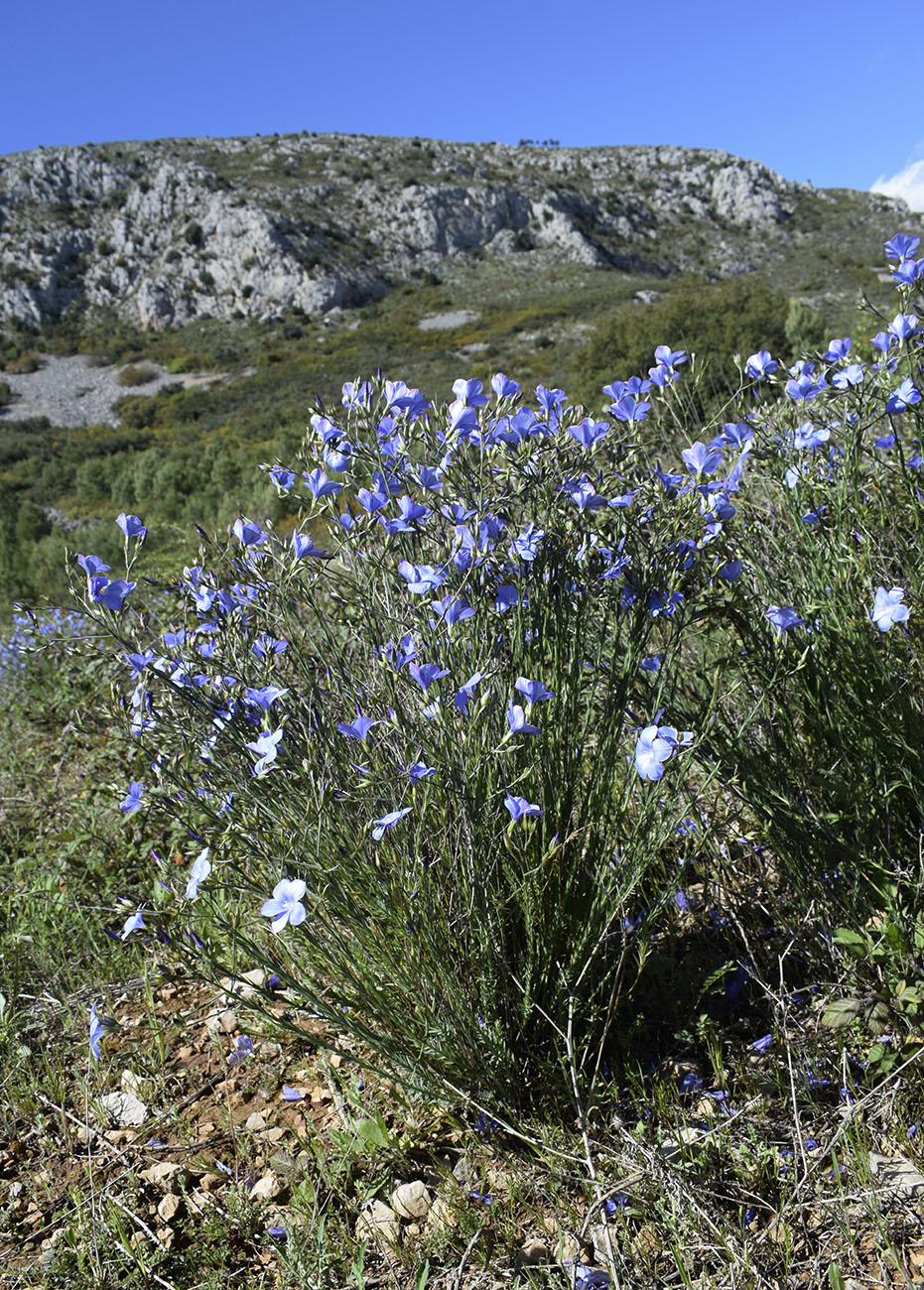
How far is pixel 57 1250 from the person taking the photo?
4.63 feet

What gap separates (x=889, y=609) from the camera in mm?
1347

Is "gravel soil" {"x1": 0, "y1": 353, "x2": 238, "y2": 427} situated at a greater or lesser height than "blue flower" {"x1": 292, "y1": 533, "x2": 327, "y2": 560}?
greater

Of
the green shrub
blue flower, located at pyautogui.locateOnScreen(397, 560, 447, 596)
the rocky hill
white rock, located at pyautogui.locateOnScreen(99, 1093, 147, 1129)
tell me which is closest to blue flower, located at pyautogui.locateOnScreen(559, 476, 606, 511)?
blue flower, located at pyautogui.locateOnScreen(397, 560, 447, 596)

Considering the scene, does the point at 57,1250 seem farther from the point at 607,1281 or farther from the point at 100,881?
the point at 100,881

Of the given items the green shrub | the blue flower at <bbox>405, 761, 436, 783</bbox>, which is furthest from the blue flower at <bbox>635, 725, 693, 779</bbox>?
the green shrub

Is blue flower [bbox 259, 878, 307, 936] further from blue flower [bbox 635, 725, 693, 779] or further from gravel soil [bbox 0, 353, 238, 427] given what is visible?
gravel soil [bbox 0, 353, 238, 427]

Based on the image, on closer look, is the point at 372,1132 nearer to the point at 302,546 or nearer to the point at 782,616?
the point at 302,546

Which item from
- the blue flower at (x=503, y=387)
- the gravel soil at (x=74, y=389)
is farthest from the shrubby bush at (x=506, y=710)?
the gravel soil at (x=74, y=389)

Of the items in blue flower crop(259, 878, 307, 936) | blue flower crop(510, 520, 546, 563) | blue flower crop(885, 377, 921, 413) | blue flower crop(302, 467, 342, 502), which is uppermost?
blue flower crop(885, 377, 921, 413)

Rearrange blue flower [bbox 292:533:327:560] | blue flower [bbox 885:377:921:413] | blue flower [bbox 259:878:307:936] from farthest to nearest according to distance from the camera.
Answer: blue flower [bbox 885:377:921:413]
blue flower [bbox 292:533:327:560]
blue flower [bbox 259:878:307:936]

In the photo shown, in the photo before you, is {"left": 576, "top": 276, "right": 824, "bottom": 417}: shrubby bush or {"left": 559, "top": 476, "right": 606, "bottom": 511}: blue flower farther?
{"left": 576, "top": 276, "right": 824, "bottom": 417}: shrubby bush

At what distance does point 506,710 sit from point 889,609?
28.4 inches

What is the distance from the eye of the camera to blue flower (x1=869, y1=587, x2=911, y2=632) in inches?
52.1

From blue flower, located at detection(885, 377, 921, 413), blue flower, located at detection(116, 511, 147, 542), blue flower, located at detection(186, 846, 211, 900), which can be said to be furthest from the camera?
blue flower, located at detection(885, 377, 921, 413)
